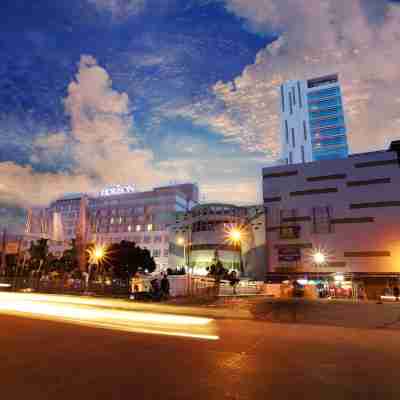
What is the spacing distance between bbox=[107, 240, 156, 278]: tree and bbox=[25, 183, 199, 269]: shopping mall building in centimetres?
4320

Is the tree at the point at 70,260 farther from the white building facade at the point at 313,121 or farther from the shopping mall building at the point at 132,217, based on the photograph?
the white building facade at the point at 313,121

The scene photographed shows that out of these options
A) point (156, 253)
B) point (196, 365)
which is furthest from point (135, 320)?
point (156, 253)

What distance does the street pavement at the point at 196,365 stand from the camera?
480 centimetres

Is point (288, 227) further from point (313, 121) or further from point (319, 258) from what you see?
point (313, 121)

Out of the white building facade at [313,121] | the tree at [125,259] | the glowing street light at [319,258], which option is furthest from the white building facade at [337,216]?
the white building facade at [313,121]

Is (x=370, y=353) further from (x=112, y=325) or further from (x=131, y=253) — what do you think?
(x=131, y=253)

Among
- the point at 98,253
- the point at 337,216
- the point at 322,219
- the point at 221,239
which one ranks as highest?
the point at 337,216

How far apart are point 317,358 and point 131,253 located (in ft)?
186

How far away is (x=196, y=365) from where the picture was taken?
244 inches

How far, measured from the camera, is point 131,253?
200ft

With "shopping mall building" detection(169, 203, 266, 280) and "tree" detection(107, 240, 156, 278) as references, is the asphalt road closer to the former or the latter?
"tree" detection(107, 240, 156, 278)

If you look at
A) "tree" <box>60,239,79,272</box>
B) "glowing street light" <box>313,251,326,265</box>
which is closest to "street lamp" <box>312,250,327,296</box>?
"glowing street light" <box>313,251,326,265</box>

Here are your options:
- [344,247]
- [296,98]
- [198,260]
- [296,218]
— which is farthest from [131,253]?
[296,98]

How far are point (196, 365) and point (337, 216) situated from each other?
72.4m
